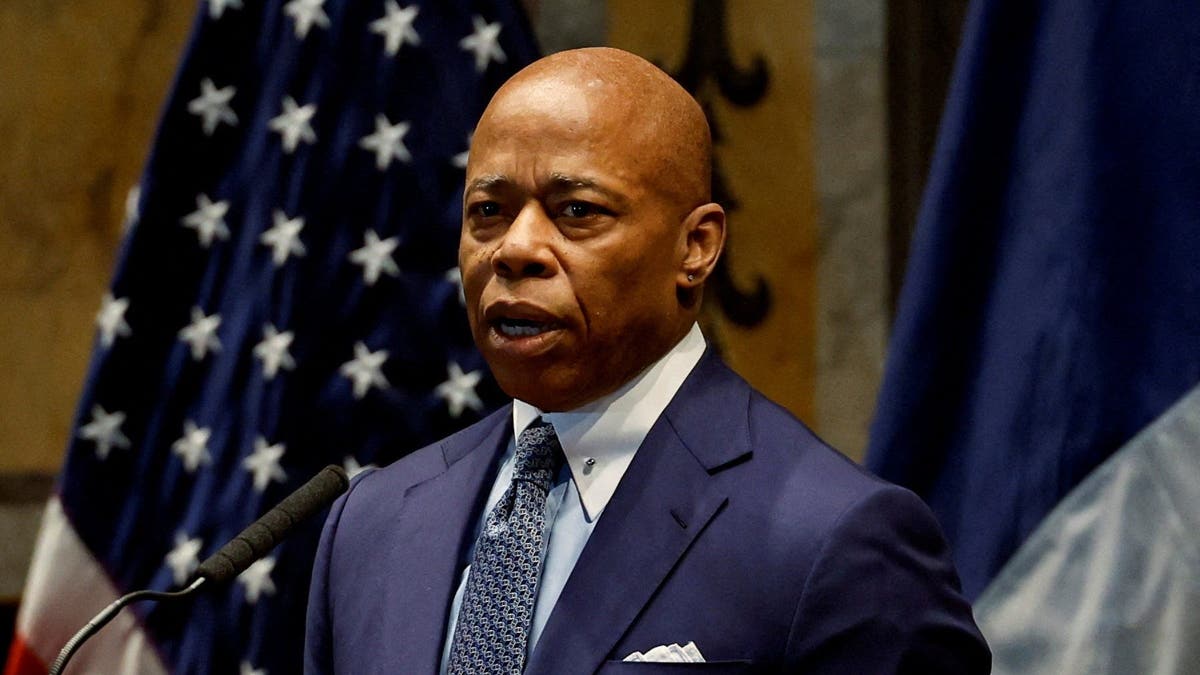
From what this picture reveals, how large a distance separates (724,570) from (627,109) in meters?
0.55

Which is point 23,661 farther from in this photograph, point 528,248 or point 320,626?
point 528,248

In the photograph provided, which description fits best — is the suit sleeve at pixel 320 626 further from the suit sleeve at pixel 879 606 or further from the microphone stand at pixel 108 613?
the suit sleeve at pixel 879 606

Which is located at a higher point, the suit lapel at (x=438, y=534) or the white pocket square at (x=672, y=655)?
the suit lapel at (x=438, y=534)

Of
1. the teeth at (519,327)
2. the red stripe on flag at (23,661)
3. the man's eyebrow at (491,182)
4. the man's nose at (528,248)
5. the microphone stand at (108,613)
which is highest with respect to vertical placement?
the man's eyebrow at (491,182)

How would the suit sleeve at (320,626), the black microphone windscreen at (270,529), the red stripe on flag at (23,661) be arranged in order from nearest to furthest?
the black microphone windscreen at (270,529) < the suit sleeve at (320,626) < the red stripe on flag at (23,661)

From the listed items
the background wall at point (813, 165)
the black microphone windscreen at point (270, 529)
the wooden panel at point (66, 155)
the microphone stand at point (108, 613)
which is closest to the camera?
the microphone stand at point (108, 613)

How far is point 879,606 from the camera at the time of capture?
167 centimetres

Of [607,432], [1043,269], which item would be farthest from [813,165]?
[607,432]

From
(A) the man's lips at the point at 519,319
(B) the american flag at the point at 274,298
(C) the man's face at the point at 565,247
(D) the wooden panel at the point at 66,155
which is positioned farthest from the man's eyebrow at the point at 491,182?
(D) the wooden panel at the point at 66,155

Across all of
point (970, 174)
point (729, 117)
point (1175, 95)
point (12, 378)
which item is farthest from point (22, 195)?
point (1175, 95)

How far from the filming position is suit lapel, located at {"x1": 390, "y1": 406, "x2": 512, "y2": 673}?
6.00 ft

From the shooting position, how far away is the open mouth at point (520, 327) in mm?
1796

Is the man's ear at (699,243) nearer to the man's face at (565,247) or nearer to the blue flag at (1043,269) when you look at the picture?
the man's face at (565,247)

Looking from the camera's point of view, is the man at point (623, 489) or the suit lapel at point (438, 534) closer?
the man at point (623, 489)
